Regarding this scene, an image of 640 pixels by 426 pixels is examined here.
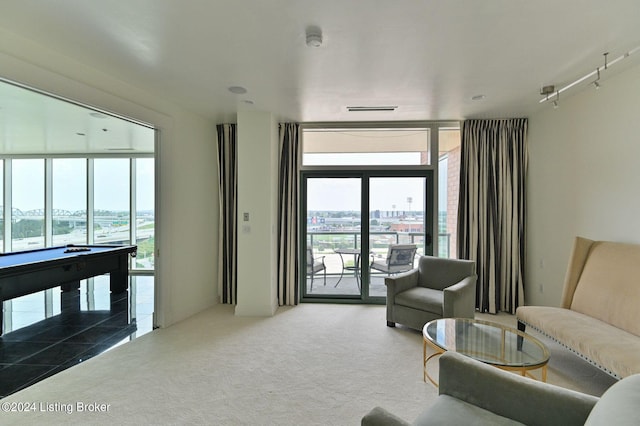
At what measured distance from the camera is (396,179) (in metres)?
4.46

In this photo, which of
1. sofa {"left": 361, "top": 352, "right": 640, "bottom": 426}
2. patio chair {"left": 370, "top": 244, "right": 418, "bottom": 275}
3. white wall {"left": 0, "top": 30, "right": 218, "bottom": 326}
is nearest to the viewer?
sofa {"left": 361, "top": 352, "right": 640, "bottom": 426}

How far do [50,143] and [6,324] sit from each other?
12.6 feet

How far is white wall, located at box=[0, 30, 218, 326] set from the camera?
7.50 feet

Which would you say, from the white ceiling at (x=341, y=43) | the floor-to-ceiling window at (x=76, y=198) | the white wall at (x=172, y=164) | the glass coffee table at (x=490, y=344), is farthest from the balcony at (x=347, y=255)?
the floor-to-ceiling window at (x=76, y=198)

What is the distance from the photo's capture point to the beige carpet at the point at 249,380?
2031 mm

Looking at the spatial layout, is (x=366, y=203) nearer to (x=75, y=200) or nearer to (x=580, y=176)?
(x=580, y=176)

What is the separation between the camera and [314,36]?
2.06 m

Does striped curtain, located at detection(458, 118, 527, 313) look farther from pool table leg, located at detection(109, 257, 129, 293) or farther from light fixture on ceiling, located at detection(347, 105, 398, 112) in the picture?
pool table leg, located at detection(109, 257, 129, 293)

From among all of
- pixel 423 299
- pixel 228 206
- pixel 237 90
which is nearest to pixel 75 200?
pixel 228 206

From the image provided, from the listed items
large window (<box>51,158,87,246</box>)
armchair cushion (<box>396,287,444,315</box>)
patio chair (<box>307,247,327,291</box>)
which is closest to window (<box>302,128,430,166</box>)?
patio chair (<box>307,247,327,291</box>)

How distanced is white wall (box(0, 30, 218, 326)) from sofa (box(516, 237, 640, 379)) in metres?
4.00

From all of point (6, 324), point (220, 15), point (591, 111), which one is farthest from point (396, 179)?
point (6, 324)

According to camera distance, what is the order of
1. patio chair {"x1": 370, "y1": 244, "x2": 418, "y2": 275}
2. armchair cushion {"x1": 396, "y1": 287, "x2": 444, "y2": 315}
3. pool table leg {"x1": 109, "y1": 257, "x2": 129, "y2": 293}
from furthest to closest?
pool table leg {"x1": 109, "y1": 257, "x2": 129, "y2": 293}, patio chair {"x1": 370, "y1": 244, "x2": 418, "y2": 275}, armchair cushion {"x1": 396, "y1": 287, "x2": 444, "y2": 315}

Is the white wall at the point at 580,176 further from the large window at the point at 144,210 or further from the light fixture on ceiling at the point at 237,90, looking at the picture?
the large window at the point at 144,210
